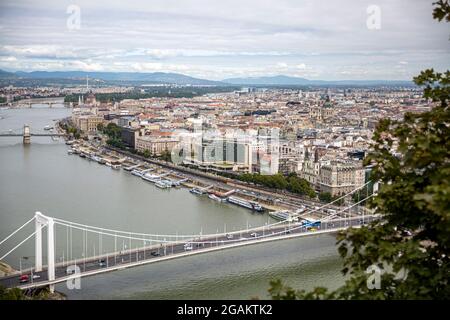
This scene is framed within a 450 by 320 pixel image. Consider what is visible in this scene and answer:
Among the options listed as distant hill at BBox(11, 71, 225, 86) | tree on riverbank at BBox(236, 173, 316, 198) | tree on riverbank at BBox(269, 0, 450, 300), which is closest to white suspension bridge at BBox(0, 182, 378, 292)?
tree on riverbank at BBox(236, 173, 316, 198)

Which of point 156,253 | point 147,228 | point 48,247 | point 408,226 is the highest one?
point 408,226

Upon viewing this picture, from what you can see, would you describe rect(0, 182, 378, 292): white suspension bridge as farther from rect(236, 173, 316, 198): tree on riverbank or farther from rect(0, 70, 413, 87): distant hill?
rect(0, 70, 413, 87): distant hill

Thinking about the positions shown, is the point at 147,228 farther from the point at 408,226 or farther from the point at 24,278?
the point at 408,226

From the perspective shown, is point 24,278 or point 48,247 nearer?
point 24,278

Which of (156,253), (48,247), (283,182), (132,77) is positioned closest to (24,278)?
(48,247)

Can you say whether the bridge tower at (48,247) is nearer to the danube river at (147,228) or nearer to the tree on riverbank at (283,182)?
the danube river at (147,228)

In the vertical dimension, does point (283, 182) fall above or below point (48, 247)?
below
